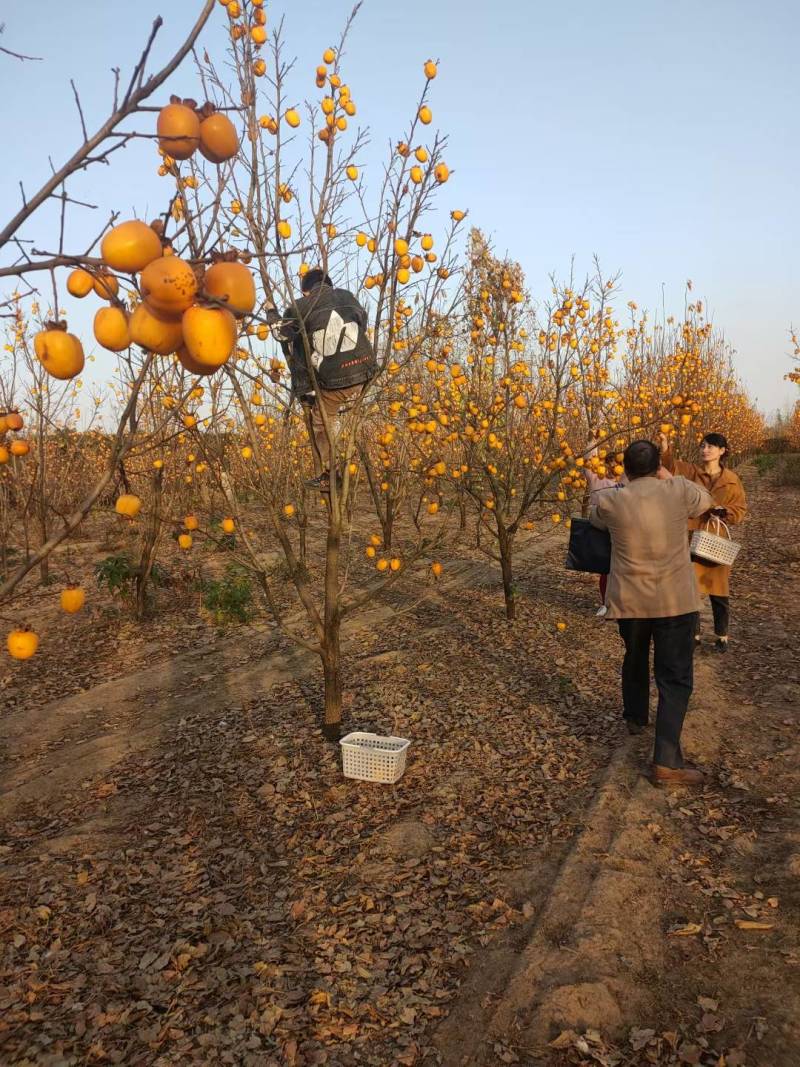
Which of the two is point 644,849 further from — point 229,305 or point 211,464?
point 229,305

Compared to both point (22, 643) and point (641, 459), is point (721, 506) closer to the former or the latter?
point (641, 459)

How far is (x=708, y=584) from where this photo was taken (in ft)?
19.2

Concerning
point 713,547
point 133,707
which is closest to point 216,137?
point 133,707

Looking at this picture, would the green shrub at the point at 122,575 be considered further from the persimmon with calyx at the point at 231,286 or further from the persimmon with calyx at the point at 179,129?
the persimmon with calyx at the point at 231,286

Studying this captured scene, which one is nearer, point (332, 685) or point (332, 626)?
point (332, 626)

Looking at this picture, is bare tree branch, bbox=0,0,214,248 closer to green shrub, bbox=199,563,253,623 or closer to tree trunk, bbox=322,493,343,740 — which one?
tree trunk, bbox=322,493,343,740

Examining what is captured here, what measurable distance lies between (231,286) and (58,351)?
1.16 feet

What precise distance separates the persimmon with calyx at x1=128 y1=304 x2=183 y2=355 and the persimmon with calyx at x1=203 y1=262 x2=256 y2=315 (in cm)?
8

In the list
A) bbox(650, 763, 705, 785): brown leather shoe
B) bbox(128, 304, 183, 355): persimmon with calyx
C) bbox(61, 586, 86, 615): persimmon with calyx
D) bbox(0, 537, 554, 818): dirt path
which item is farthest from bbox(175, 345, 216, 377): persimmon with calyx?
bbox(650, 763, 705, 785): brown leather shoe

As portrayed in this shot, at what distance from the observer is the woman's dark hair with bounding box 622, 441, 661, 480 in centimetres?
374

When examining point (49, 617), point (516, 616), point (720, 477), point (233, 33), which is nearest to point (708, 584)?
point (720, 477)

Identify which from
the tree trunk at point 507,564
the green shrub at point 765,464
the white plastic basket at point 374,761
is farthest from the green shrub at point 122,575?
the green shrub at point 765,464

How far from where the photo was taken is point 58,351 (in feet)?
3.91

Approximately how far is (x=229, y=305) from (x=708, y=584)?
5.60 metres
